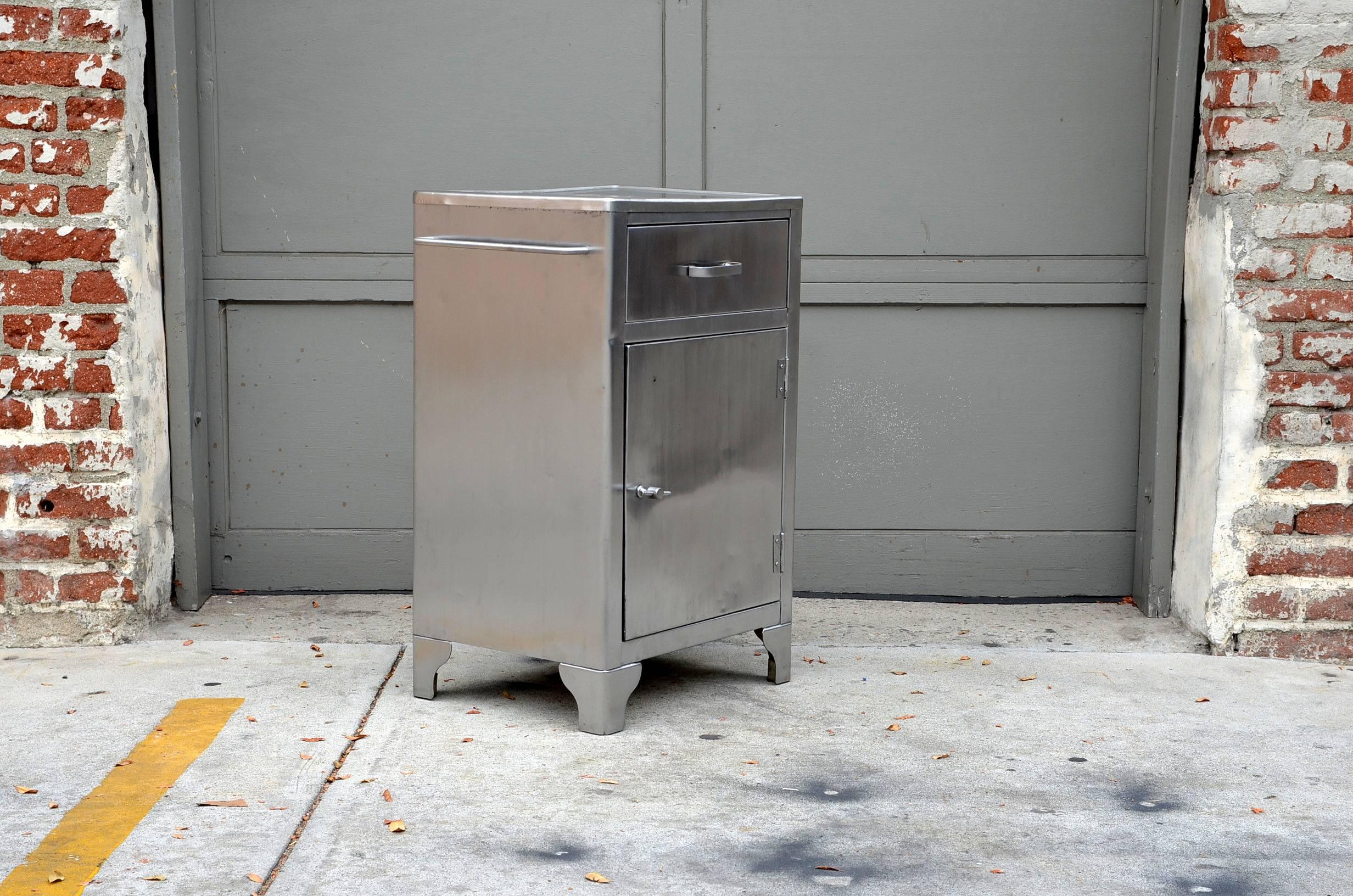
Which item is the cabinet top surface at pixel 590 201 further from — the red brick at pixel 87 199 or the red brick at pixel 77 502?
the red brick at pixel 77 502

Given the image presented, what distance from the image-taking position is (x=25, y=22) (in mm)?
3918

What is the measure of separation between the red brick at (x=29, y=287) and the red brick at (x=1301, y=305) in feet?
10.5

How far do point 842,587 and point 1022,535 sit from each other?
576 millimetres

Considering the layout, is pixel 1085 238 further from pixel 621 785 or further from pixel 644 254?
pixel 621 785

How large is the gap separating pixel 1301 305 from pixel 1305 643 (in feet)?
3.05

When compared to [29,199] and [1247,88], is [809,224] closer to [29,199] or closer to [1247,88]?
[1247,88]

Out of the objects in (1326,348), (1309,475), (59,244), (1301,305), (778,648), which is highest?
(59,244)

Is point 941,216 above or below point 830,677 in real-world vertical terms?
above

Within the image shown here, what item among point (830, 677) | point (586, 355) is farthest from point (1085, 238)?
point (586, 355)

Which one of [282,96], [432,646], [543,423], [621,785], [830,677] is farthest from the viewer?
[282,96]

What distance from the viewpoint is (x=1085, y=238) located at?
4477 mm

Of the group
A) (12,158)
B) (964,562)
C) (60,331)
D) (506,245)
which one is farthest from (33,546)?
(964,562)

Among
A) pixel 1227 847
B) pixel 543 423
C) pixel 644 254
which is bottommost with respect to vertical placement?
pixel 1227 847

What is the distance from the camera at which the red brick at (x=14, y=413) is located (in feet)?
13.2
